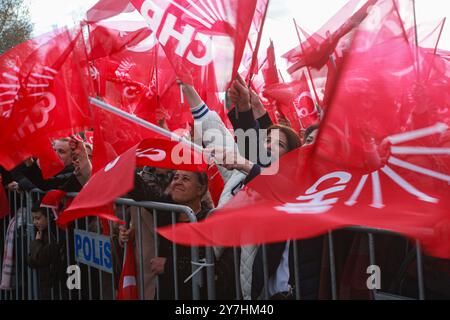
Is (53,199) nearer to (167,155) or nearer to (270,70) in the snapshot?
(167,155)

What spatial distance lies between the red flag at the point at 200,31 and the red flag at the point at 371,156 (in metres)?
0.91

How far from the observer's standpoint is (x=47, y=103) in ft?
13.3

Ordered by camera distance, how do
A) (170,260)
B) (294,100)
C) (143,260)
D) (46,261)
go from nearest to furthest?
(170,260), (143,260), (46,261), (294,100)

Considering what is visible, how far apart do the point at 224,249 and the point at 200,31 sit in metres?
1.28

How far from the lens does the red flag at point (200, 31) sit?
9.94ft

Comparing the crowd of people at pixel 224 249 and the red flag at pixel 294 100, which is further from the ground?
the red flag at pixel 294 100

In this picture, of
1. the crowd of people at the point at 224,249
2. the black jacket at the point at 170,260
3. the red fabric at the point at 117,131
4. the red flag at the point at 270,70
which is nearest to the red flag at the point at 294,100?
the red flag at the point at 270,70

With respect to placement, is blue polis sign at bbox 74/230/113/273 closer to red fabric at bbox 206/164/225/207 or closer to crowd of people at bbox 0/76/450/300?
crowd of people at bbox 0/76/450/300

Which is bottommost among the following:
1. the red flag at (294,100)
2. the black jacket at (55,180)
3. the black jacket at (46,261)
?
the black jacket at (46,261)

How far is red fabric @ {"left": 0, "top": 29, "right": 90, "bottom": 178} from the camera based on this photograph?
4059 mm

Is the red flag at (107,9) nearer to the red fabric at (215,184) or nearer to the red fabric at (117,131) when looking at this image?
the red fabric at (117,131)

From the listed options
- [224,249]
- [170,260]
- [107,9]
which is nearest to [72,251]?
[170,260]
